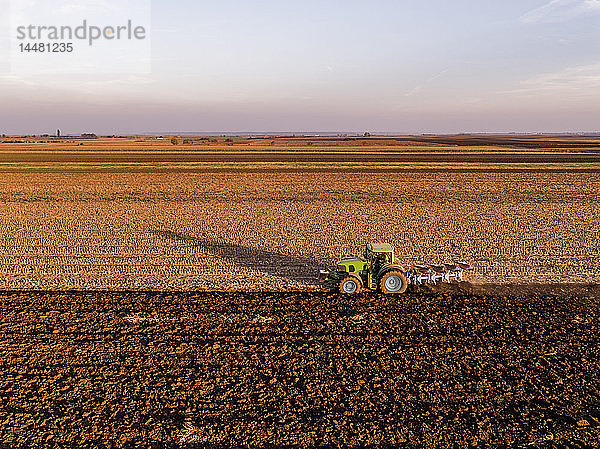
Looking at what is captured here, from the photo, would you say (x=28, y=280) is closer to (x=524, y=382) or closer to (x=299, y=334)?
(x=299, y=334)

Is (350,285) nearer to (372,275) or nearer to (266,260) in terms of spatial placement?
(372,275)

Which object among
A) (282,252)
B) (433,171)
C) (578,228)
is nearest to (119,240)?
(282,252)

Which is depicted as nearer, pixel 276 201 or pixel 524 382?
pixel 524 382

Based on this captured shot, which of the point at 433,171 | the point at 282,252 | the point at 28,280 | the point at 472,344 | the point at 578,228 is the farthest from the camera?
the point at 433,171

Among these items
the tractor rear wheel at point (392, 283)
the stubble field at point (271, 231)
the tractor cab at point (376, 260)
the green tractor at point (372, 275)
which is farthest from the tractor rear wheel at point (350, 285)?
the stubble field at point (271, 231)

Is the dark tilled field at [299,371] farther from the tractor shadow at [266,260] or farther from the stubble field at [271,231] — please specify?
the stubble field at [271,231]

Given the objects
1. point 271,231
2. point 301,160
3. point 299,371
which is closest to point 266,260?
point 271,231

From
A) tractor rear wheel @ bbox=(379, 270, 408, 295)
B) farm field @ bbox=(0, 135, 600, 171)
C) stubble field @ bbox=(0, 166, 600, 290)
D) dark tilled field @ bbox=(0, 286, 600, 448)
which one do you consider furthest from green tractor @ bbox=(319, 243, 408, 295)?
farm field @ bbox=(0, 135, 600, 171)
